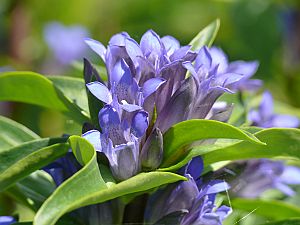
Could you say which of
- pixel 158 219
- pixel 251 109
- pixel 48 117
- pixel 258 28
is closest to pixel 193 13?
pixel 258 28

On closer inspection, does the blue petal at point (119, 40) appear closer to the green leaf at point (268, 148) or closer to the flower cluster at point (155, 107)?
the flower cluster at point (155, 107)

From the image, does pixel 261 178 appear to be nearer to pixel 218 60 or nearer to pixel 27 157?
pixel 218 60

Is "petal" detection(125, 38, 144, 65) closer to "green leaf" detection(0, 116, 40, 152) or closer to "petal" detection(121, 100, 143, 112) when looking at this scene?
"petal" detection(121, 100, 143, 112)

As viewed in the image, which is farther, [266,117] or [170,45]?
[266,117]

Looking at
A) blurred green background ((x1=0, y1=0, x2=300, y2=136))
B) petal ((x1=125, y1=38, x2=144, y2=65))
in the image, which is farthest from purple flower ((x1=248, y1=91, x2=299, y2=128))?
blurred green background ((x1=0, y1=0, x2=300, y2=136))

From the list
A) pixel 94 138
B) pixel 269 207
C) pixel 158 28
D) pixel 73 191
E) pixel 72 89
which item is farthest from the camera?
pixel 158 28

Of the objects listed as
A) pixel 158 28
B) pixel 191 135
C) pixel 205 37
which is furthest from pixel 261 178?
pixel 158 28

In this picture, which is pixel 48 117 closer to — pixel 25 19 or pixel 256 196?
pixel 25 19
